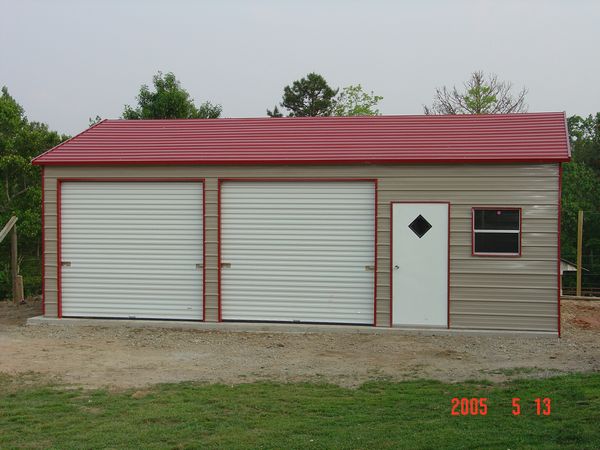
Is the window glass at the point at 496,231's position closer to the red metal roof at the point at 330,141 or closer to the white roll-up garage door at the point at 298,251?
the red metal roof at the point at 330,141

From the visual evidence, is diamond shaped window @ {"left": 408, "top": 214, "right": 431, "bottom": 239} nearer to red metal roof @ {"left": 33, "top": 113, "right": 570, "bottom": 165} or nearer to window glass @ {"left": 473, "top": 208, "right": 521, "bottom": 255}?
window glass @ {"left": 473, "top": 208, "right": 521, "bottom": 255}

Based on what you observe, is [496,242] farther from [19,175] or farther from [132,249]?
[19,175]

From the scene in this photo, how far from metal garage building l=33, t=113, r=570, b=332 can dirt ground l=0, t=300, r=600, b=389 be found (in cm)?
62

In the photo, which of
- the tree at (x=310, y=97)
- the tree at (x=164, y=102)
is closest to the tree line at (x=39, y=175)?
the tree at (x=164, y=102)

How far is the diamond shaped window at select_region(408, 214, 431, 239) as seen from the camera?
39.9 ft

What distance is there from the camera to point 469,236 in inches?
473

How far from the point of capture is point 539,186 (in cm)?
1184

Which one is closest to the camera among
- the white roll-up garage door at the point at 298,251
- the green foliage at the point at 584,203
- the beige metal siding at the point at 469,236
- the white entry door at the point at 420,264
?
the beige metal siding at the point at 469,236

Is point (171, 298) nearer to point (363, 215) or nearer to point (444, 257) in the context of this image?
point (363, 215)

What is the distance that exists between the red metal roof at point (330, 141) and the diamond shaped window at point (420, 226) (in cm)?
100

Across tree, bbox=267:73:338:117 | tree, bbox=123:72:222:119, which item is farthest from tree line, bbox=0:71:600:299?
tree, bbox=267:73:338:117

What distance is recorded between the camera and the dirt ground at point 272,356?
8.93 m

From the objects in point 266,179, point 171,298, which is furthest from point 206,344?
point 266,179

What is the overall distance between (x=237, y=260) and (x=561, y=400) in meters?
7.00
